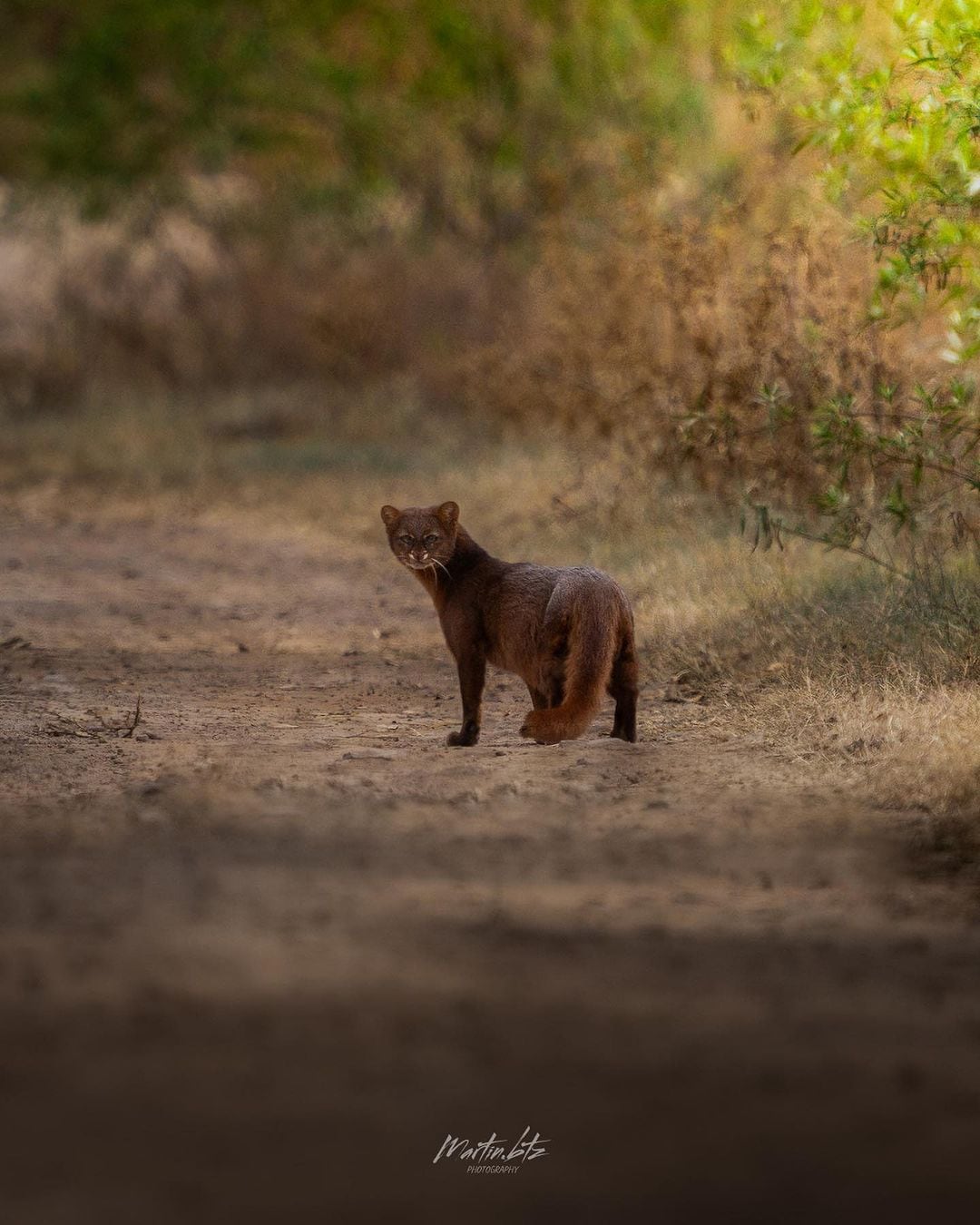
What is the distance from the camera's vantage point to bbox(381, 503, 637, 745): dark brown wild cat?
5090 millimetres

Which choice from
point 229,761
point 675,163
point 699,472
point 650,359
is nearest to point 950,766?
point 229,761

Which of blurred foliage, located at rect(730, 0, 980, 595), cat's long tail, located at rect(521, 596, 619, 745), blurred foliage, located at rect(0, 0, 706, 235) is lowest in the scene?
cat's long tail, located at rect(521, 596, 619, 745)

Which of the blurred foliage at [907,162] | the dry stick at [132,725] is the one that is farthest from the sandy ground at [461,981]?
the blurred foliage at [907,162]

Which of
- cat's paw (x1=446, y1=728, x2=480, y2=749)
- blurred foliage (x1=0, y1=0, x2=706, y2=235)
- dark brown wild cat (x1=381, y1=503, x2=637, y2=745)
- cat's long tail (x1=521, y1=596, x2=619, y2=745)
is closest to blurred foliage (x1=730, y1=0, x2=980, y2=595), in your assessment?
dark brown wild cat (x1=381, y1=503, x2=637, y2=745)

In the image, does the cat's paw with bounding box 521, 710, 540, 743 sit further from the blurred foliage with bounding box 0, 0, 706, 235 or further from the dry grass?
the blurred foliage with bounding box 0, 0, 706, 235

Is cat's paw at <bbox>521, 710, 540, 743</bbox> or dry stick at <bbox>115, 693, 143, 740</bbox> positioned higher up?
cat's paw at <bbox>521, 710, 540, 743</bbox>

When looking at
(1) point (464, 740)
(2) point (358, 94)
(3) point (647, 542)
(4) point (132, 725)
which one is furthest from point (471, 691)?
(2) point (358, 94)

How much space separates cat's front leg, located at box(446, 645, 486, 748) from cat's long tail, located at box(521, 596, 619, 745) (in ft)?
1.38

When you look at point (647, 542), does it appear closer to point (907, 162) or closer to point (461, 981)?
point (907, 162)

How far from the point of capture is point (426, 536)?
18.7ft

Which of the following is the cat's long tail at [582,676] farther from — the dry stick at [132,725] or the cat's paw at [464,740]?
the dry stick at [132,725]

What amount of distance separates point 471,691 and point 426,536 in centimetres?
57

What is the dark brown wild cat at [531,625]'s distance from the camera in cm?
509

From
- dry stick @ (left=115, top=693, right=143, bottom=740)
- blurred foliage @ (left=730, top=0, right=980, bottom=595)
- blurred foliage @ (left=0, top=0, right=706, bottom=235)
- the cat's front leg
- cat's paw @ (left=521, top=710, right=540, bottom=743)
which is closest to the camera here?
cat's paw @ (left=521, top=710, right=540, bottom=743)
